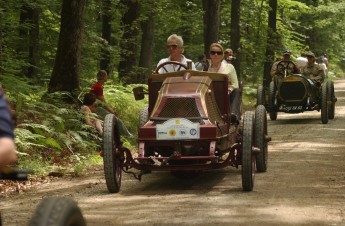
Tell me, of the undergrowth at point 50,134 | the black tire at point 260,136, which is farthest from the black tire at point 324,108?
the black tire at point 260,136

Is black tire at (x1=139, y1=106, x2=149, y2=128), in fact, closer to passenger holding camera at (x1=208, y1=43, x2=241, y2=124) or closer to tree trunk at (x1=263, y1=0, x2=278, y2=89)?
passenger holding camera at (x1=208, y1=43, x2=241, y2=124)

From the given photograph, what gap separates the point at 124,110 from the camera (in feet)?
59.1

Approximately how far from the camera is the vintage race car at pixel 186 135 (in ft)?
31.9

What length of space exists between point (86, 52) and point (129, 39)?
5.55ft

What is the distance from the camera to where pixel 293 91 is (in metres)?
20.8

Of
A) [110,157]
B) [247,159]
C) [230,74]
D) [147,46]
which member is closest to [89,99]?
[230,74]

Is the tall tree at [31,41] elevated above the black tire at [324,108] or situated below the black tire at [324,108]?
above

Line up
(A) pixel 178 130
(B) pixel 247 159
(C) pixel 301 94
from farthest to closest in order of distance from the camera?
(C) pixel 301 94 < (A) pixel 178 130 < (B) pixel 247 159

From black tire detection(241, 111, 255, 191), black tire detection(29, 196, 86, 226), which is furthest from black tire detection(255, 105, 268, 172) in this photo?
black tire detection(29, 196, 86, 226)

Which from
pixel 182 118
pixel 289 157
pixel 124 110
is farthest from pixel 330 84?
pixel 182 118

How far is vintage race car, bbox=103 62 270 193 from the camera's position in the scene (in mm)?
9711

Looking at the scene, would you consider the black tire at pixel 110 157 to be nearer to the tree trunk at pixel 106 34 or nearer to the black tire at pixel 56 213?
the black tire at pixel 56 213

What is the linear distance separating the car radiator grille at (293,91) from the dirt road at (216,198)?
284 inches

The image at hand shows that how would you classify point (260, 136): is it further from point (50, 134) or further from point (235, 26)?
point (235, 26)
